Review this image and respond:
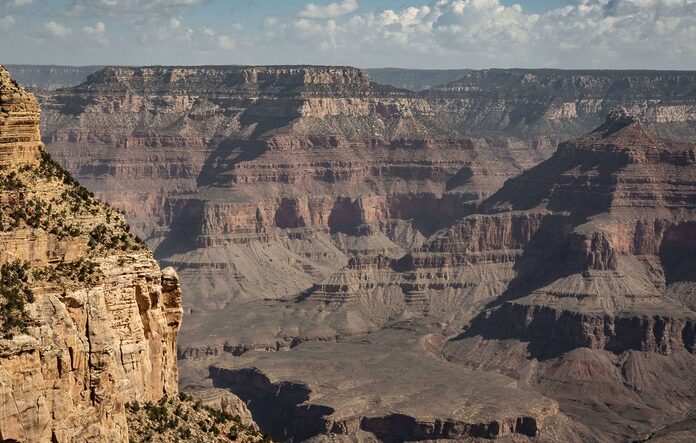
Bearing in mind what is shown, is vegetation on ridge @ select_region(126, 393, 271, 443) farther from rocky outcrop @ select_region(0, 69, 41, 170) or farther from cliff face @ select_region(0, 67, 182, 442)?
rocky outcrop @ select_region(0, 69, 41, 170)

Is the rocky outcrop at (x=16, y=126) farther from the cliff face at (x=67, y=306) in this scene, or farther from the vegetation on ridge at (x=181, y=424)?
the vegetation on ridge at (x=181, y=424)

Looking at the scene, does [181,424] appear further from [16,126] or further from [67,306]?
[16,126]

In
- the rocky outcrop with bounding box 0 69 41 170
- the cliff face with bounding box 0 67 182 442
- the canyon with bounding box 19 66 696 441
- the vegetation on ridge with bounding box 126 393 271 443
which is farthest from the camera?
the canyon with bounding box 19 66 696 441

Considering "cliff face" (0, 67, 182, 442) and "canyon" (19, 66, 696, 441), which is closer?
"cliff face" (0, 67, 182, 442)

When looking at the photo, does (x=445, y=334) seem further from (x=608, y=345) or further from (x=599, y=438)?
(x=599, y=438)

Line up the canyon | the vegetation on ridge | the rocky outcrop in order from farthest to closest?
the canyon
the vegetation on ridge
the rocky outcrop

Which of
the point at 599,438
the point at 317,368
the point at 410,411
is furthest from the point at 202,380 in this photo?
the point at 599,438

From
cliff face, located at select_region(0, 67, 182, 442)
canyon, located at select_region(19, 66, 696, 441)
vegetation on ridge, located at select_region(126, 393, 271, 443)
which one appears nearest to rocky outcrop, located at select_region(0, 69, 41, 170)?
cliff face, located at select_region(0, 67, 182, 442)

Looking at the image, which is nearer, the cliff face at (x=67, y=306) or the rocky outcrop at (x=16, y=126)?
the cliff face at (x=67, y=306)

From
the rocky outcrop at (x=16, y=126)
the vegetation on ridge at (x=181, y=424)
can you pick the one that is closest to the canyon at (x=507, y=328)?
the vegetation on ridge at (x=181, y=424)
